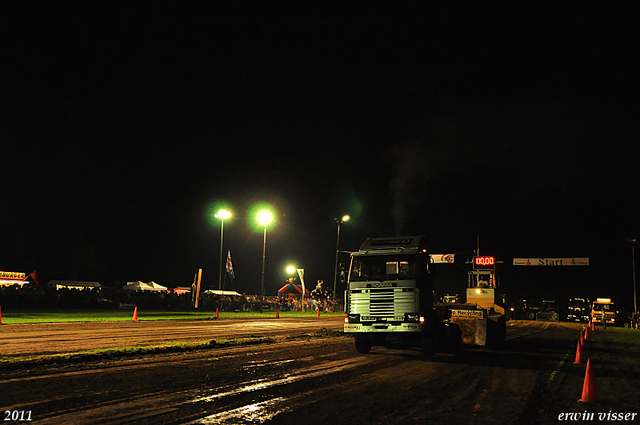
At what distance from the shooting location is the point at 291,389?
9070 millimetres

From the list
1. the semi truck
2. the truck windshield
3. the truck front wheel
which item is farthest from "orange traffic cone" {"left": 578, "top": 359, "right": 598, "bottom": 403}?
the truck front wheel

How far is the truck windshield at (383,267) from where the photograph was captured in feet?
48.5

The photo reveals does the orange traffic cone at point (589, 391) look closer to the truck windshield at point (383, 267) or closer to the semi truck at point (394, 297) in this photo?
the semi truck at point (394, 297)

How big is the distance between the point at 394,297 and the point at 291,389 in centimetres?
591

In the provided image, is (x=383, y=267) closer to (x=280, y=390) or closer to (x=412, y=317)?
(x=412, y=317)

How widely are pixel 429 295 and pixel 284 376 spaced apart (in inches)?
234

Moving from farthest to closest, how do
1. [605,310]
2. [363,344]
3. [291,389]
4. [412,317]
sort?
[605,310] → [363,344] → [412,317] → [291,389]

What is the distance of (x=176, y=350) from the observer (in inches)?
580

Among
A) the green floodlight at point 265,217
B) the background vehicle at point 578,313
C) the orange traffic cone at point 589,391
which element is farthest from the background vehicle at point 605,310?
the orange traffic cone at point 589,391

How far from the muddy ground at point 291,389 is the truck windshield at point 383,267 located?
225 cm

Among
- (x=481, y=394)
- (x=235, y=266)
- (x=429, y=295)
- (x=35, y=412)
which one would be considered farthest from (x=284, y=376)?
(x=235, y=266)

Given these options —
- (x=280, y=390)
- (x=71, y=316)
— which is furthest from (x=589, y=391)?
(x=71, y=316)

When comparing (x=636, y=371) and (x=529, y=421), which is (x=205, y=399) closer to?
(x=529, y=421)

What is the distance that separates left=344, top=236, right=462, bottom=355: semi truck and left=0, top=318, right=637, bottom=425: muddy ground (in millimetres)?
691
